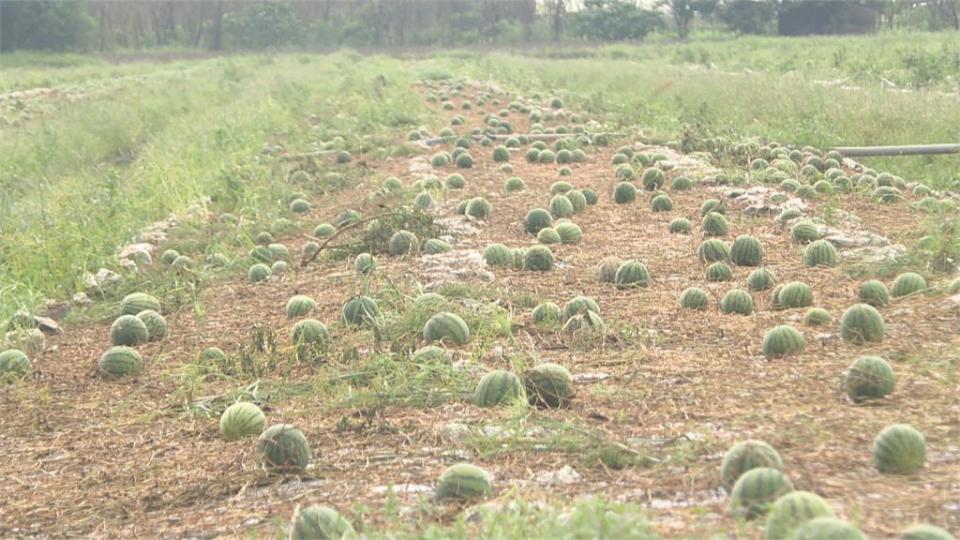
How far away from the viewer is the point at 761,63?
36.9m

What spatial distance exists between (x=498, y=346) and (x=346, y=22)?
8081 cm

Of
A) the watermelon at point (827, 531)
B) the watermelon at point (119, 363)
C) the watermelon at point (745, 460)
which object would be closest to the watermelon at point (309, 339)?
the watermelon at point (119, 363)

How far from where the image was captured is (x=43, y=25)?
64562 millimetres

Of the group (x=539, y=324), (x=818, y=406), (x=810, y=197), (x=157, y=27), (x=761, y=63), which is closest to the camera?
(x=818, y=406)

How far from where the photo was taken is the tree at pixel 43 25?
63.3m

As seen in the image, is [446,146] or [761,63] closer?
[446,146]

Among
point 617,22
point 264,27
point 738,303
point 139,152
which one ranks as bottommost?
point 139,152

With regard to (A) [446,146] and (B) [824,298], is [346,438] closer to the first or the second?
(B) [824,298]

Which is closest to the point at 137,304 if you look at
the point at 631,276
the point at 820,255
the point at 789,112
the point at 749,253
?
the point at 631,276

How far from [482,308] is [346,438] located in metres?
1.94

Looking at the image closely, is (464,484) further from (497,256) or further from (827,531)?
Result: (497,256)

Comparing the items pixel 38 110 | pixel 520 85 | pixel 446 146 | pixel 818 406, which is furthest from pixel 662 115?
pixel 38 110

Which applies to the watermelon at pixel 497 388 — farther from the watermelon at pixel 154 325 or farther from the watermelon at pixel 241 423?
the watermelon at pixel 154 325

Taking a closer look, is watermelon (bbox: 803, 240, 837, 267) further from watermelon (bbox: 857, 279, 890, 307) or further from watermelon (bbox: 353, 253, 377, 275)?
watermelon (bbox: 353, 253, 377, 275)
